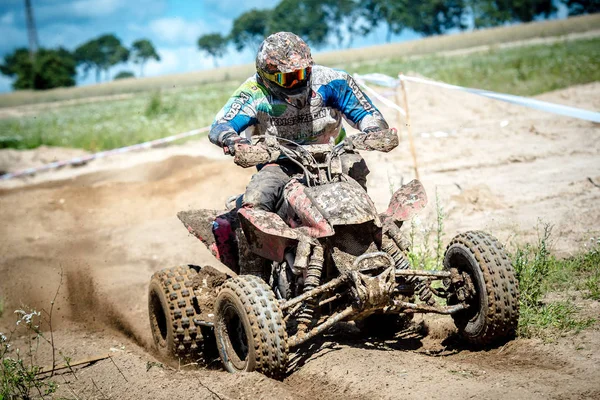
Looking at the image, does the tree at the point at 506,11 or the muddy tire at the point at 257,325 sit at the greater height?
the tree at the point at 506,11

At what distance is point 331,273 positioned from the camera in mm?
4750

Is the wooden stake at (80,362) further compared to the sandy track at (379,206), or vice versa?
the wooden stake at (80,362)

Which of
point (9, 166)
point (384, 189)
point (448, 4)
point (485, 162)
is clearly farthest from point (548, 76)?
point (448, 4)

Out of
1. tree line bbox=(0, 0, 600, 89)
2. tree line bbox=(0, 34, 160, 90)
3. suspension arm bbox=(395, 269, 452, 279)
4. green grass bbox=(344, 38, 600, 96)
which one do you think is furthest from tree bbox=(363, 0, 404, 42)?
suspension arm bbox=(395, 269, 452, 279)

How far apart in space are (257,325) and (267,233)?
2.23ft

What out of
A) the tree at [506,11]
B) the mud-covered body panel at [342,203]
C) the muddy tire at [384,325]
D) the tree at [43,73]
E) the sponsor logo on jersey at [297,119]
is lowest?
the muddy tire at [384,325]

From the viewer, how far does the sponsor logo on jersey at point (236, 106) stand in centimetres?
548

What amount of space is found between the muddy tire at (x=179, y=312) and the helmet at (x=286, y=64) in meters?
1.79

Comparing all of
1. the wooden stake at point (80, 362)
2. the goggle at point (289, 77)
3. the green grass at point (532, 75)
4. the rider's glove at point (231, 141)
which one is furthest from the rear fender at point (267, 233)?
the green grass at point (532, 75)

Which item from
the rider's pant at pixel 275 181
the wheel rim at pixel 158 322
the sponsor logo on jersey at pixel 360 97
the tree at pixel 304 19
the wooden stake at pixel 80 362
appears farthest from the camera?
the tree at pixel 304 19

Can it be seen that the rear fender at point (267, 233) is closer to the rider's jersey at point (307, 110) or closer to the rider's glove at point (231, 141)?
the rider's glove at point (231, 141)

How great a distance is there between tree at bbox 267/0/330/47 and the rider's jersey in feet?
271

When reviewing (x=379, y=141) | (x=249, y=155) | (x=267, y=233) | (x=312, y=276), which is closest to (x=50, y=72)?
(x=249, y=155)

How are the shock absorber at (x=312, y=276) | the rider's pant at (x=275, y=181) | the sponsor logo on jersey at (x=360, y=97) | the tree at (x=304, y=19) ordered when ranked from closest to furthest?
1. the shock absorber at (x=312, y=276)
2. the rider's pant at (x=275, y=181)
3. the sponsor logo on jersey at (x=360, y=97)
4. the tree at (x=304, y=19)
